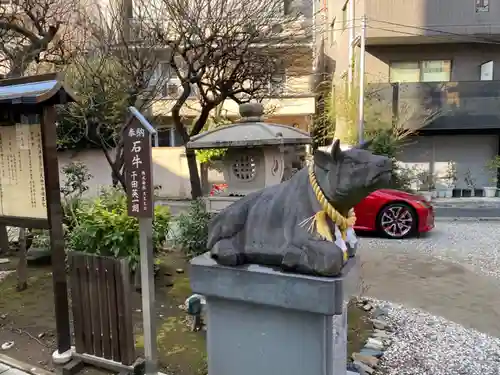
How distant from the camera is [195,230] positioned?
7.25 m

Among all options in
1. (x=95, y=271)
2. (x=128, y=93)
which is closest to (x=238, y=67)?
(x=128, y=93)

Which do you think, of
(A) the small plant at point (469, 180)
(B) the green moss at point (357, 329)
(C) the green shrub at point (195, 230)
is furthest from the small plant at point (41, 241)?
(A) the small plant at point (469, 180)

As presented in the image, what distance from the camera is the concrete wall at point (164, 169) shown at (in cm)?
1775

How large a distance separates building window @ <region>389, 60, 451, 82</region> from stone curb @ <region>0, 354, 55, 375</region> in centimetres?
1536

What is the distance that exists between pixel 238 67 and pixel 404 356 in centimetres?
720

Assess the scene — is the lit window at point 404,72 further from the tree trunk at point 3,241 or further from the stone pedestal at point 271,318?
the stone pedestal at point 271,318

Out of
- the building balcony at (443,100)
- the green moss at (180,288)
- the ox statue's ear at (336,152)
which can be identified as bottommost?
the green moss at (180,288)

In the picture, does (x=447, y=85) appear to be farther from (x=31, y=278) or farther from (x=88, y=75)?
(x=31, y=278)

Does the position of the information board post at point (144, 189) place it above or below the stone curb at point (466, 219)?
above

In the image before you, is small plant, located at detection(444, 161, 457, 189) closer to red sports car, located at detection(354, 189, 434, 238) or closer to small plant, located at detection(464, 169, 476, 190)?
small plant, located at detection(464, 169, 476, 190)

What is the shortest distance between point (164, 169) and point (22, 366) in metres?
14.3

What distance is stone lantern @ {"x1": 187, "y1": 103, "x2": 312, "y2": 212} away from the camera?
517 cm

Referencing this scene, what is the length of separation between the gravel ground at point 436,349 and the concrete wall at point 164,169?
524 inches

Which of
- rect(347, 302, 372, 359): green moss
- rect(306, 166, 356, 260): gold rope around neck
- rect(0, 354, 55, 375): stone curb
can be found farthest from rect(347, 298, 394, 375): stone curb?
rect(0, 354, 55, 375): stone curb
